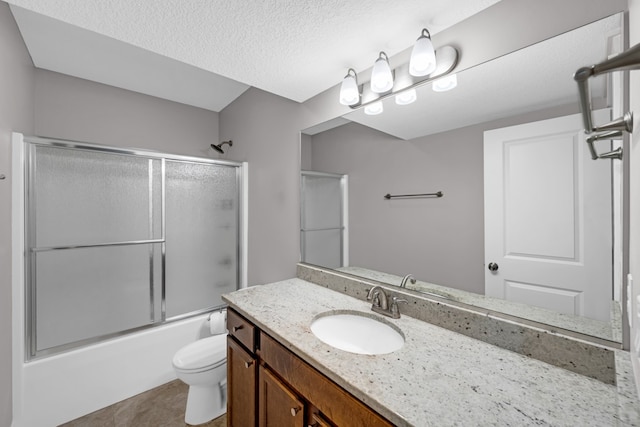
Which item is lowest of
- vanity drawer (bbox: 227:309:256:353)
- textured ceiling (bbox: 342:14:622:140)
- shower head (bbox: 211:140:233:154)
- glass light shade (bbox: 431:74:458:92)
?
vanity drawer (bbox: 227:309:256:353)

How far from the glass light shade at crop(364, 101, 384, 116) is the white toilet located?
1848 millimetres

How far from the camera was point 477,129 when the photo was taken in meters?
1.06

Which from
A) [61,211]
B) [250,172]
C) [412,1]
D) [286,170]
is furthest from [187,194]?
[412,1]

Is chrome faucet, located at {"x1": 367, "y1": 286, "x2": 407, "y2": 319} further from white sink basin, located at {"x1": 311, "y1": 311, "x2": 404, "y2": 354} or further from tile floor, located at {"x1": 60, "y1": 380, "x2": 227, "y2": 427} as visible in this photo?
tile floor, located at {"x1": 60, "y1": 380, "x2": 227, "y2": 427}

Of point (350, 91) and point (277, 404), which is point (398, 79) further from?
point (277, 404)

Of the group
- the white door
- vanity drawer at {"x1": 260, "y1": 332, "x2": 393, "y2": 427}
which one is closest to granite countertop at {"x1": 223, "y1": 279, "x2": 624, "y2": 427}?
vanity drawer at {"x1": 260, "y1": 332, "x2": 393, "y2": 427}

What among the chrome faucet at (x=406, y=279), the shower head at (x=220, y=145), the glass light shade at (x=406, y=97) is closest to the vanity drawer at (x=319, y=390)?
the chrome faucet at (x=406, y=279)

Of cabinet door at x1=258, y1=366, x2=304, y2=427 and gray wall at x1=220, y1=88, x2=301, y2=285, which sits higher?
gray wall at x1=220, y1=88, x2=301, y2=285

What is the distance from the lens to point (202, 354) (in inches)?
70.5

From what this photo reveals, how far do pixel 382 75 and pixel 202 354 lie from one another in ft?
6.89

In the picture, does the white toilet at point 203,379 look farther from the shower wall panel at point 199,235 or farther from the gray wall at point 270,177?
the gray wall at point 270,177

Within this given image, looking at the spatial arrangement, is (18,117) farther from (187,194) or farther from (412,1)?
(412,1)

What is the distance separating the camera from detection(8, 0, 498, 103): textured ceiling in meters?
1.00

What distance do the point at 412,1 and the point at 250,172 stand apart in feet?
6.07
